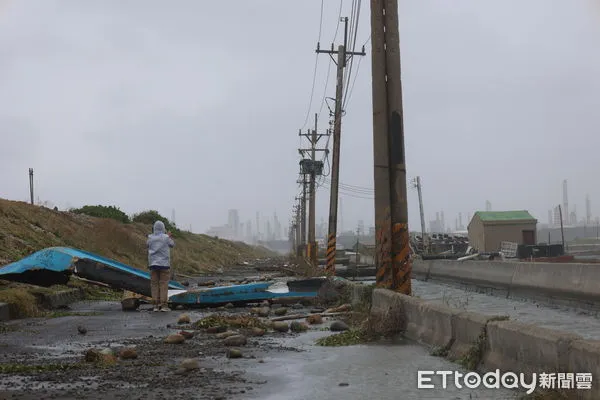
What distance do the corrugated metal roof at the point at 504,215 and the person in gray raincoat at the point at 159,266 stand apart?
39.6m

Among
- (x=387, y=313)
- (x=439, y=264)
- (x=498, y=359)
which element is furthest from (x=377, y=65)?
(x=439, y=264)

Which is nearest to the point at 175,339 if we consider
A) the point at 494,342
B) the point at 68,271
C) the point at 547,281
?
the point at 494,342

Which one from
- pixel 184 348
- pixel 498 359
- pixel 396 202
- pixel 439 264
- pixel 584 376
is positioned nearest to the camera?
pixel 584 376

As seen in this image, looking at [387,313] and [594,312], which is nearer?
[387,313]

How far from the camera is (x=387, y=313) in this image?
31.7 feet

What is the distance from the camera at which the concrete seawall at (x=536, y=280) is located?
15086mm

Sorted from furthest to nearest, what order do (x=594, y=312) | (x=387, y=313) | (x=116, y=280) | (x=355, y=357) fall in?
(x=116, y=280)
(x=594, y=312)
(x=387, y=313)
(x=355, y=357)

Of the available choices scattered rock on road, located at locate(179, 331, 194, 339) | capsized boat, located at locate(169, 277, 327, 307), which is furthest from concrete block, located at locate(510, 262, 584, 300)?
scattered rock on road, located at locate(179, 331, 194, 339)

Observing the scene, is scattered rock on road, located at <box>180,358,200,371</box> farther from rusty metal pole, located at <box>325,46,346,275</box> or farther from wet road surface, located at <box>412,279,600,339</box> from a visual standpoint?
rusty metal pole, located at <box>325,46,346,275</box>

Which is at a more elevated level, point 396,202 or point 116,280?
point 396,202

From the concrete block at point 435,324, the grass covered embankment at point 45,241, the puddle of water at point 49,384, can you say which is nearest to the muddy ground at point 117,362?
the puddle of water at point 49,384

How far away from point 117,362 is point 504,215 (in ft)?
162

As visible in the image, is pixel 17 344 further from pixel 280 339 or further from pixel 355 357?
pixel 355 357

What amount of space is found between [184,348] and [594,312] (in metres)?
9.47
